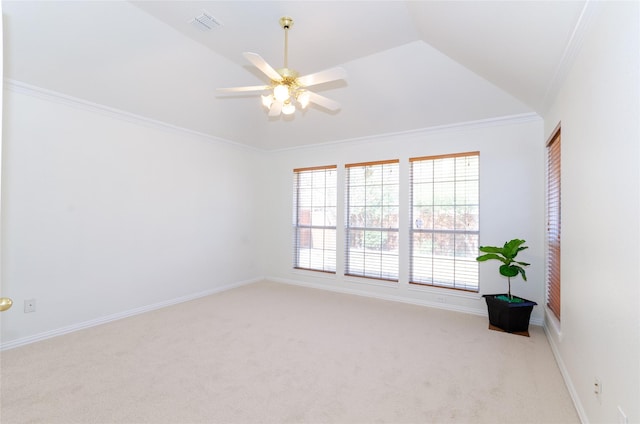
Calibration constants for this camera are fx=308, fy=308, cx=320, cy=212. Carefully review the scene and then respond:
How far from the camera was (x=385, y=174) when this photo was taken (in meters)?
4.88

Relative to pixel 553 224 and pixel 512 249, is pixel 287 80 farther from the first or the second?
pixel 553 224

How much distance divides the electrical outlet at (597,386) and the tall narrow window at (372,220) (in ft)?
9.56

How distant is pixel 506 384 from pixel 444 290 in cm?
190

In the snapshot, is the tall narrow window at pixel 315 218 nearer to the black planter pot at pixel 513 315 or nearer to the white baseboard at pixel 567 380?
the black planter pot at pixel 513 315

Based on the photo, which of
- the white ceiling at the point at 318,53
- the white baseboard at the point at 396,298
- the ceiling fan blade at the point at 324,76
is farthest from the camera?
the white baseboard at the point at 396,298

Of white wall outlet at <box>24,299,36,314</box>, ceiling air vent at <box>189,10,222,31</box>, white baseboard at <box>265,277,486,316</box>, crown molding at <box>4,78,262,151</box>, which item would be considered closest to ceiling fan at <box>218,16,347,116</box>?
ceiling air vent at <box>189,10,222,31</box>

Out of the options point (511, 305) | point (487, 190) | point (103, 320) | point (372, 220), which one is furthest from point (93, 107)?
point (511, 305)

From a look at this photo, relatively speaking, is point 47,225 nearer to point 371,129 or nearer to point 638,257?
point 371,129

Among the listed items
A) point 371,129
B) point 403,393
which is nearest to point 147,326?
point 403,393

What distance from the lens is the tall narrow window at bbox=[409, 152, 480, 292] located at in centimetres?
420

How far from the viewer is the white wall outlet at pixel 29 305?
123 inches

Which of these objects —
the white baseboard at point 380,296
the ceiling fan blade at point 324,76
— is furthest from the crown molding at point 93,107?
the white baseboard at point 380,296

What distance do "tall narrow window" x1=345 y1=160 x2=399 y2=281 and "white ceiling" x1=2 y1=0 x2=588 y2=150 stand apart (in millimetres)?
852

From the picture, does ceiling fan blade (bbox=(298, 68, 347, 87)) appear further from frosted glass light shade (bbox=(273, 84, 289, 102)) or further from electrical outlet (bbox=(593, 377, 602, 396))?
electrical outlet (bbox=(593, 377, 602, 396))
